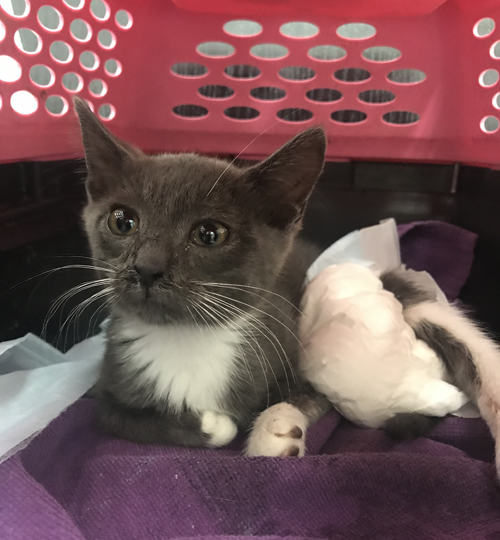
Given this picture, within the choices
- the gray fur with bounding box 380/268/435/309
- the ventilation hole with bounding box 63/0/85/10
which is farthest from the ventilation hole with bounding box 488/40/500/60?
the ventilation hole with bounding box 63/0/85/10

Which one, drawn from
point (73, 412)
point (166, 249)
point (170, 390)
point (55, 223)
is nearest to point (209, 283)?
point (166, 249)

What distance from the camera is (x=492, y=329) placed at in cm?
135

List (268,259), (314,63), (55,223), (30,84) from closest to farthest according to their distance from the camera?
(268,259), (30,84), (55,223), (314,63)

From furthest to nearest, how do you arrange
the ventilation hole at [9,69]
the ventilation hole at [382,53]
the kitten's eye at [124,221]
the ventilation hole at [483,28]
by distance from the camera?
the ventilation hole at [382,53]
the ventilation hole at [483,28]
the ventilation hole at [9,69]
the kitten's eye at [124,221]

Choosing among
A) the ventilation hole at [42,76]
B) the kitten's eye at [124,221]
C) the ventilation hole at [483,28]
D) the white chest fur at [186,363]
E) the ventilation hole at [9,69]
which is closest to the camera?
the kitten's eye at [124,221]

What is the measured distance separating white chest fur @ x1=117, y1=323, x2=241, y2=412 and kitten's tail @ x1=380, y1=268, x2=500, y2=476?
359mm

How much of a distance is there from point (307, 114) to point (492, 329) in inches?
31.1

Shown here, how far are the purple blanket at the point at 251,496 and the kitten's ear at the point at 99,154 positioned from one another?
49cm

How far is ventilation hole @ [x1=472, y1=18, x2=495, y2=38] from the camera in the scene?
1.34m

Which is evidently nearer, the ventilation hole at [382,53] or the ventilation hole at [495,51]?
the ventilation hole at [495,51]

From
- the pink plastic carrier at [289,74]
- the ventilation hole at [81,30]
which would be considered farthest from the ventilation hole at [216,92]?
the ventilation hole at [81,30]

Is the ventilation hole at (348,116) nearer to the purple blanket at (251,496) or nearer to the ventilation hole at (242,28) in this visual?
the ventilation hole at (242,28)

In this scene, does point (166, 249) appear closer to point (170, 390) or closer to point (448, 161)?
point (170, 390)

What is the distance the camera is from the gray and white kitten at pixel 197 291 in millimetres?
833
